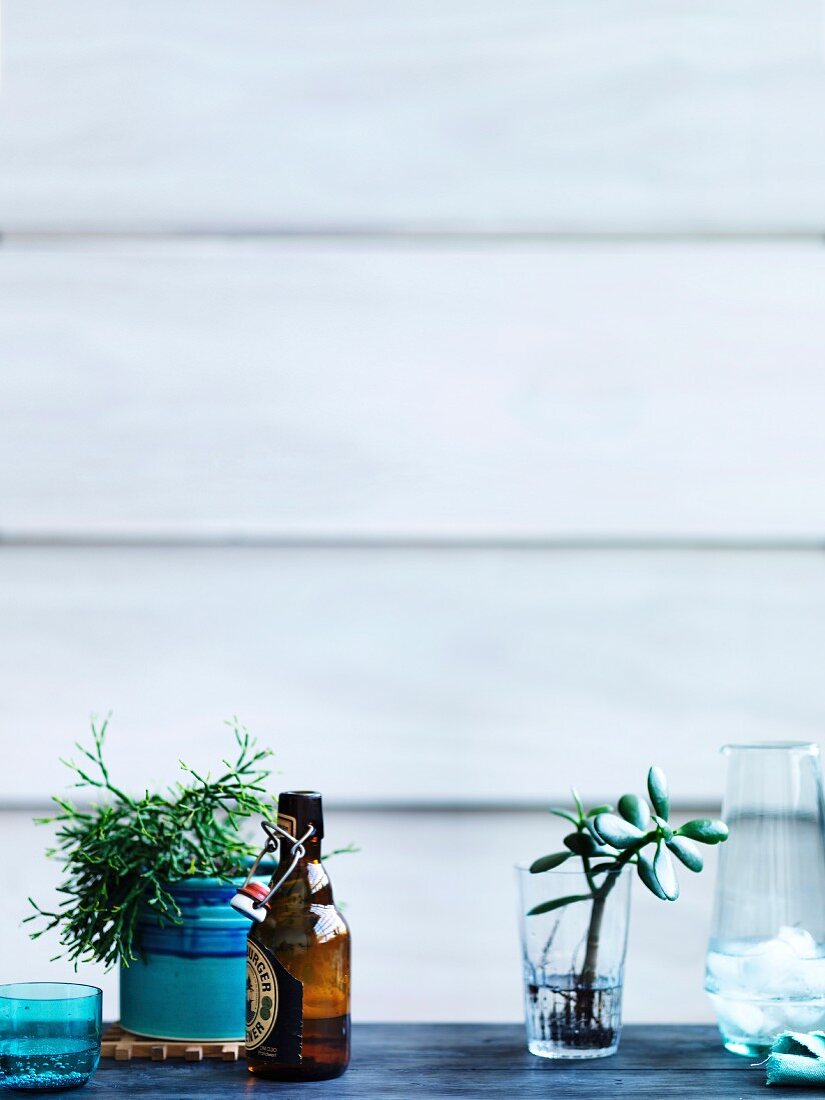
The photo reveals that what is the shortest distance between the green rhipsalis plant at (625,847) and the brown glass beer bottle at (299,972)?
0.16 m

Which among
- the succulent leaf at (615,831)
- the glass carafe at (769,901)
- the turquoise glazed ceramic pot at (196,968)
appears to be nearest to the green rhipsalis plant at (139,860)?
the turquoise glazed ceramic pot at (196,968)

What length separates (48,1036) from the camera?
2.65 ft

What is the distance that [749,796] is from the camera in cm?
93

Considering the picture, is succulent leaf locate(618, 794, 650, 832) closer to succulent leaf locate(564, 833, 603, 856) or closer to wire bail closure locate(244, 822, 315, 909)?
succulent leaf locate(564, 833, 603, 856)

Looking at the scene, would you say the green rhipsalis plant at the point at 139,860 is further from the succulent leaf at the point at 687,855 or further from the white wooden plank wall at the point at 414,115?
the white wooden plank wall at the point at 414,115

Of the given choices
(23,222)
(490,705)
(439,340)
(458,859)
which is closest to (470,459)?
(439,340)

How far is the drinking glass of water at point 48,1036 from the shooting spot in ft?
2.61

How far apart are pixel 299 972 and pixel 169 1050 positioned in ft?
0.43

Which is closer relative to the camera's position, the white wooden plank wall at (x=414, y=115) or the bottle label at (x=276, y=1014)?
the bottle label at (x=276, y=1014)

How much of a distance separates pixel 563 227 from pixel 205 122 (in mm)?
343

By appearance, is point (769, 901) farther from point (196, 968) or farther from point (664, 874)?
point (196, 968)

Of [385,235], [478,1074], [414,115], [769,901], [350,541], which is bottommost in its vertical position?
[478,1074]

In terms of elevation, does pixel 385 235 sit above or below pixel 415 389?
above

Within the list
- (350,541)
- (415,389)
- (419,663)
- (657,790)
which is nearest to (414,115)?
(415,389)
